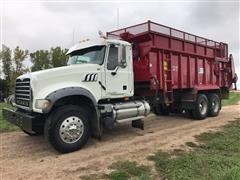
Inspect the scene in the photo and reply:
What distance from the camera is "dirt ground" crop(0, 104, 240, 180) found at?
538 centimetres

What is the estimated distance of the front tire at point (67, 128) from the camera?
6.34 meters

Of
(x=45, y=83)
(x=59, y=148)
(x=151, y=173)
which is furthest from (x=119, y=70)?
(x=151, y=173)

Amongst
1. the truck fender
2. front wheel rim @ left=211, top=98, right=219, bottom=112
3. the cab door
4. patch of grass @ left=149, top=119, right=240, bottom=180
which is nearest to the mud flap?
the cab door

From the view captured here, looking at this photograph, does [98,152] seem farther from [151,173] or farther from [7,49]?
[7,49]

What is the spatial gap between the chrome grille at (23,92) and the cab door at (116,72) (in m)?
2.03

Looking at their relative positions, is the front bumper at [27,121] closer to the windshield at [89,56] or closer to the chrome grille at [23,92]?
the chrome grille at [23,92]

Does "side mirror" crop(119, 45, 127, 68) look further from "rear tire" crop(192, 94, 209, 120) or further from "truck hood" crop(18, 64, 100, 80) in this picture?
"rear tire" crop(192, 94, 209, 120)

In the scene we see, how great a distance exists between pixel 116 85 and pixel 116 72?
36cm

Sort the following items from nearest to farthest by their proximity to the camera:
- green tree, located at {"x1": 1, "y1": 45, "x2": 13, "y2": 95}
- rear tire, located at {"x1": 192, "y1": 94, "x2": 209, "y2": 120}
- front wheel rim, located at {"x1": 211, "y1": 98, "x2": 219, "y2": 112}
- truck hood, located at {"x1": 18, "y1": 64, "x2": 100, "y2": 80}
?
1. truck hood, located at {"x1": 18, "y1": 64, "x2": 100, "y2": 80}
2. rear tire, located at {"x1": 192, "y1": 94, "x2": 209, "y2": 120}
3. front wheel rim, located at {"x1": 211, "y1": 98, "x2": 219, "y2": 112}
4. green tree, located at {"x1": 1, "y1": 45, "x2": 13, "y2": 95}

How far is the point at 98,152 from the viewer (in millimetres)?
6547

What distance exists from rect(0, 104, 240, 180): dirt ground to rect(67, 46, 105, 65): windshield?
7.07 feet

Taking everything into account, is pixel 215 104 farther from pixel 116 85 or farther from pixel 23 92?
pixel 23 92

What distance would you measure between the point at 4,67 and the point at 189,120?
3483 centimetres

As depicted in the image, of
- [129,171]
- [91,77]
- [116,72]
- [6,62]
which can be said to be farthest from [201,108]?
[6,62]
